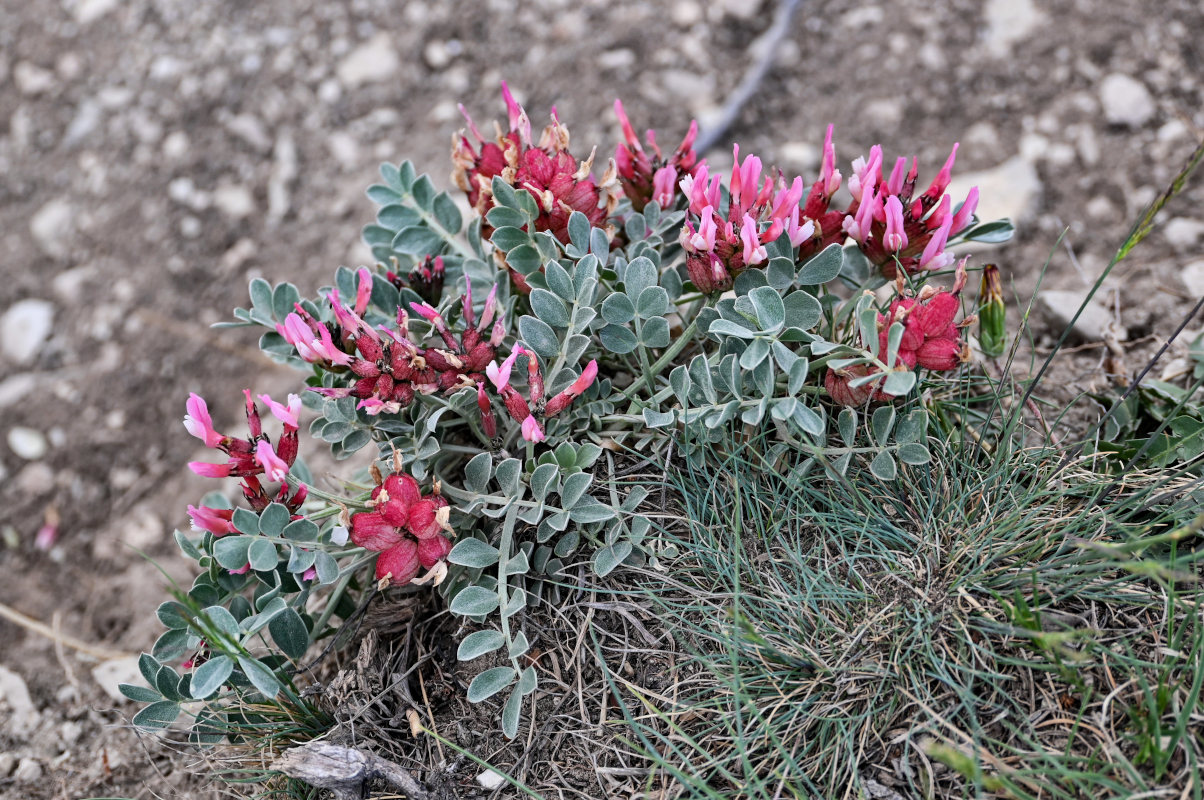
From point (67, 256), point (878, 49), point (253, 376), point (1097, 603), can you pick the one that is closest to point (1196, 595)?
point (1097, 603)

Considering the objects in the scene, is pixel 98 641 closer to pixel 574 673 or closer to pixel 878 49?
pixel 574 673

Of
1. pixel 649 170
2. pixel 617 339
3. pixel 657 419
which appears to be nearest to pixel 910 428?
pixel 657 419

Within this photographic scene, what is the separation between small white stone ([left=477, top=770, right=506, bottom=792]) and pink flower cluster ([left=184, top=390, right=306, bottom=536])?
61 centimetres

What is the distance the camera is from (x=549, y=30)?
343cm

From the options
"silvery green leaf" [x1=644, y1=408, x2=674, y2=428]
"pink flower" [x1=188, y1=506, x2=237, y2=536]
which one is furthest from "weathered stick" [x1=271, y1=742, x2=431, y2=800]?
"silvery green leaf" [x1=644, y1=408, x2=674, y2=428]

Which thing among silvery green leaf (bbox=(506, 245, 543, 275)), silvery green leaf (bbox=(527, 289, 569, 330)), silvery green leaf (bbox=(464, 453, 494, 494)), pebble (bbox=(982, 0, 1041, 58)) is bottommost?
pebble (bbox=(982, 0, 1041, 58))

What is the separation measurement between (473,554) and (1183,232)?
2.40 meters

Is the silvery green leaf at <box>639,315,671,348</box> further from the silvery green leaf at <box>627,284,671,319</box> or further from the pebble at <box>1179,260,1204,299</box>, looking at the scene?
the pebble at <box>1179,260,1204,299</box>

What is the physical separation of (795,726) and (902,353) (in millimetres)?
671

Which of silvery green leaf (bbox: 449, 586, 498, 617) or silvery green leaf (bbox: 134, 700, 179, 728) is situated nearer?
silvery green leaf (bbox: 449, 586, 498, 617)

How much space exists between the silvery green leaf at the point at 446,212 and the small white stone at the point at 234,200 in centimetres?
159

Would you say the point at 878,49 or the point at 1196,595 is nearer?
the point at 1196,595

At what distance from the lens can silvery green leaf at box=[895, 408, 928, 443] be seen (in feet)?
5.34

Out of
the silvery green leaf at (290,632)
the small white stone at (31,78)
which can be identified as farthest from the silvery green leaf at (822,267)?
the small white stone at (31,78)
